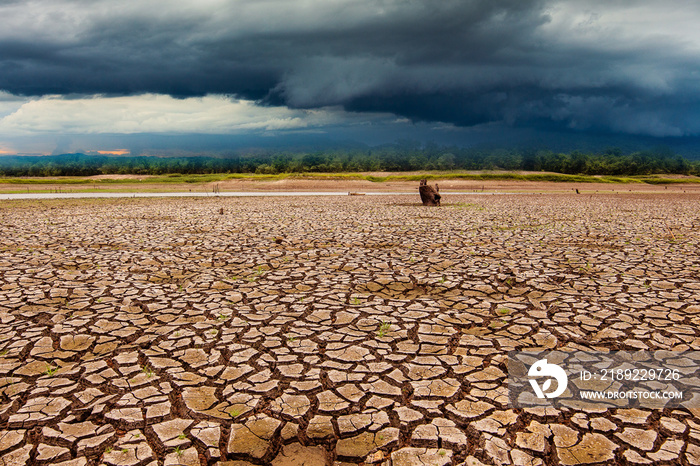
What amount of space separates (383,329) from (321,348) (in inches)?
36.6

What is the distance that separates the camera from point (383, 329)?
535 centimetres

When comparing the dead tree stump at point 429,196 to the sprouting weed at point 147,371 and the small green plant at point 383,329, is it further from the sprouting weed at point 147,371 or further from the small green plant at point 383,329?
the sprouting weed at point 147,371

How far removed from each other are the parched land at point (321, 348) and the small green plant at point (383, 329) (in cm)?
2

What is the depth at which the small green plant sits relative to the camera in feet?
17.0

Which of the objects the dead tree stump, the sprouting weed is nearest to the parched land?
the sprouting weed

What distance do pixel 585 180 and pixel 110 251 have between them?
225ft

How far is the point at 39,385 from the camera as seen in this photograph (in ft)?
13.0

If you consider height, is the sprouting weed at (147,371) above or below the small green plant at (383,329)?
below

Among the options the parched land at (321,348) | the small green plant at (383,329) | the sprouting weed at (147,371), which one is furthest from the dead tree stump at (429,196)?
the sprouting weed at (147,371)

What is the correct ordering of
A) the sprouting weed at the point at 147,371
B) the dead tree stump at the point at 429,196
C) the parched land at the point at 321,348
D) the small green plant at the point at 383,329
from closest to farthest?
the parched land at the point at 321,348 → the sprouting weed at the point at 147,371 → the small green plant at the point at 383,329 → the dead tree stump at the point at 429,196

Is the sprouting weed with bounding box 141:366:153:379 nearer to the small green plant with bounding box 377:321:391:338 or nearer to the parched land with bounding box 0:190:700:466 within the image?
the parched land with bounding box 0:190:700:466

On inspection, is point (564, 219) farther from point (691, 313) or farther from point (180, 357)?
point (180, 357)

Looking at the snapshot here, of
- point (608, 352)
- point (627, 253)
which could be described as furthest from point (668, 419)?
point (627, 253)

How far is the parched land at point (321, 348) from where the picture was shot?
3139mm
